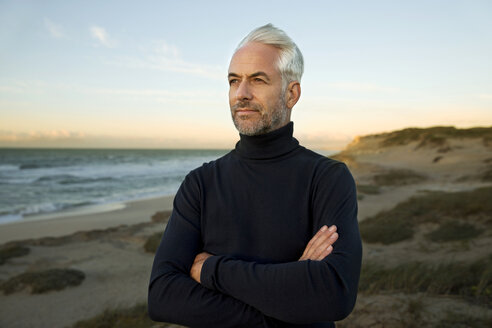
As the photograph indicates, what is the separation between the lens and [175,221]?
206 centimetres

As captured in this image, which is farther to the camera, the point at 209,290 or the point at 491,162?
the point at 491,162

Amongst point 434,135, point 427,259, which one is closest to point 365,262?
point 427,259

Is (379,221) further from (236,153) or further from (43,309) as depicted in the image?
(236,153)

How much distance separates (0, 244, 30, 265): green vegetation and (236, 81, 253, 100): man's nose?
343 inches

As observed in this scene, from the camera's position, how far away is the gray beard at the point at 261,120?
1.93m

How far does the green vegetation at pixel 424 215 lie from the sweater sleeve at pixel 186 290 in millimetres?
7601

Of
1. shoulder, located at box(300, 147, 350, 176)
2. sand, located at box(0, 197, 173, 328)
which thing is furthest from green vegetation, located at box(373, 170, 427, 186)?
shoulder, located at box(300, 147, 350, 176)

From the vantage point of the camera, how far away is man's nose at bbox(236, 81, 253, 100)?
74.9 inches

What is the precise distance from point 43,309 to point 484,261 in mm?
6927

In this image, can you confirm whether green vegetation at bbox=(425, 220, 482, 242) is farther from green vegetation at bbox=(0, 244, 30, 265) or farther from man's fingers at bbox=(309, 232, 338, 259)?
green vegetation at bbox=(0, 244, 30, 265)

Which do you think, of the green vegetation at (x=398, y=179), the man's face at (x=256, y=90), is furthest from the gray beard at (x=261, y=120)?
the green vegetation at (x=398, y=179)

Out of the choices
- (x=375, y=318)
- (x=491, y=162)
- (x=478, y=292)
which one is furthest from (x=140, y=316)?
(x=491, y=162)

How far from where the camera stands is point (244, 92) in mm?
1902

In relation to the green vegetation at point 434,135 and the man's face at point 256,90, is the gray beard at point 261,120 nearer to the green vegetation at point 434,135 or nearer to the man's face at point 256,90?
the man's face at point 256,90
